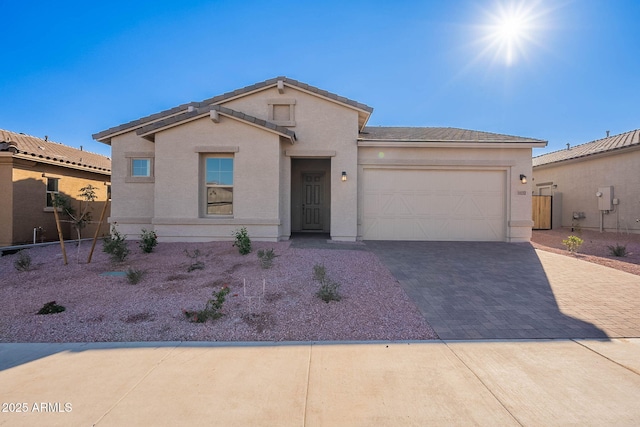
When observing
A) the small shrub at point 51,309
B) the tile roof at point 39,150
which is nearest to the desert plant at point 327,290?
the small shrub at point 51,309

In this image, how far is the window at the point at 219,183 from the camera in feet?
32.4

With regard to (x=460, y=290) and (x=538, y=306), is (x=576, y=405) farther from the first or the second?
(x=460, y=290)

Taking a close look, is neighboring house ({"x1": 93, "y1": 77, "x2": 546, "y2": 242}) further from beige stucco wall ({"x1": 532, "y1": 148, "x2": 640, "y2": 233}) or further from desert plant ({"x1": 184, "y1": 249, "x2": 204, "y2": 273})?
beige stucco wall ({"x1": 532, "y1": 148, "x2": 640, "y2": 233})

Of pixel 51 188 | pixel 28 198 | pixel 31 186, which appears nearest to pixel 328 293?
pixel 28 198

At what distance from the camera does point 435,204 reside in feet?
36.5

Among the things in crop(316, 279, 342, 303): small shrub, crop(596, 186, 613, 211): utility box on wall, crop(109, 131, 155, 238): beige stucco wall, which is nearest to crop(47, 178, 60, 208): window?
crop(109, 131, 155, 238): beige stucco wall

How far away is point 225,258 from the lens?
7848 millimetres

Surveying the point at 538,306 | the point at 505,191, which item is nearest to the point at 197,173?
the point at 538,306

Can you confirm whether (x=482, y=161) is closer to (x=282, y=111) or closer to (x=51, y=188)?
(x=282, y=111)

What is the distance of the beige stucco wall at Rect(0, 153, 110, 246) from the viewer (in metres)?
10.8

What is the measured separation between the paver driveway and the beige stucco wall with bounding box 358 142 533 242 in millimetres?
2229

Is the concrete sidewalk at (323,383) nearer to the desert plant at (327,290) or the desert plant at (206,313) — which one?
the desert plant at (206,313)

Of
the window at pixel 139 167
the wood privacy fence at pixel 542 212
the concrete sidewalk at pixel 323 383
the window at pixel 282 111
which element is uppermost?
the window at pixel 282 111

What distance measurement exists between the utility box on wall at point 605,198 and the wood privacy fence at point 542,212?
233 centimetres
